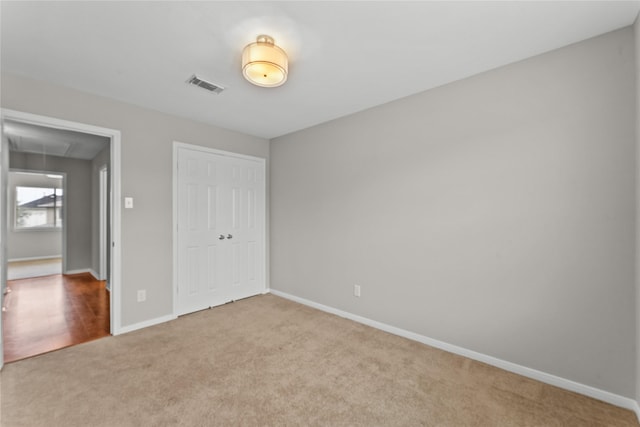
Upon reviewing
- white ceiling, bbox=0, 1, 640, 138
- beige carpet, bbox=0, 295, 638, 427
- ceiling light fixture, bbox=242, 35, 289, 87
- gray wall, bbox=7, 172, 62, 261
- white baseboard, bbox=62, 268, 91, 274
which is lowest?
beige carpet, bbox=0, 295, 638, 427

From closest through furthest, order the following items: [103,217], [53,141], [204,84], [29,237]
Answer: [204,84] → [53,141] → [103,217] → [29,237]

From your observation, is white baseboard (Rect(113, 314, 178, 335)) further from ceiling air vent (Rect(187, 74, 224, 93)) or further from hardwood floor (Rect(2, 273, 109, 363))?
ceiling air vent (Rect(187, 74, 224, 93))

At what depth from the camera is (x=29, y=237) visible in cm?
692

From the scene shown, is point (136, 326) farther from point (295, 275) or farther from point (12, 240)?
point (12, 240)

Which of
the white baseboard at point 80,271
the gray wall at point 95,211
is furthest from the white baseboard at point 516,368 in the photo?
the white baseboard at point 80,271

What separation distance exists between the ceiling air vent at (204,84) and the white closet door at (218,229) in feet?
3.59

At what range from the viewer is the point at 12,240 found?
672 centimetres

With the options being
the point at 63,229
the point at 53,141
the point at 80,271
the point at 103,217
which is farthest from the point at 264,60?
the point at 80,271

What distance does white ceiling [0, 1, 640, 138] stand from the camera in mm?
1639

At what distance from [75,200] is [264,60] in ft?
20.5

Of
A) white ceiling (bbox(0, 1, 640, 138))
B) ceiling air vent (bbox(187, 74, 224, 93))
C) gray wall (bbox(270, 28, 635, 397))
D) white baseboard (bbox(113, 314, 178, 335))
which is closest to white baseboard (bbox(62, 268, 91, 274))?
white baseboard (bbox(113, 314, 178, 335))

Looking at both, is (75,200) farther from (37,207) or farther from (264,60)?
(264,60)

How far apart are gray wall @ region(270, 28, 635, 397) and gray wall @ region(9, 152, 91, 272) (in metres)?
5.84

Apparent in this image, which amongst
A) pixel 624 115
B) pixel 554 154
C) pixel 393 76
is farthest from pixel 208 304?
pixel 624 115
